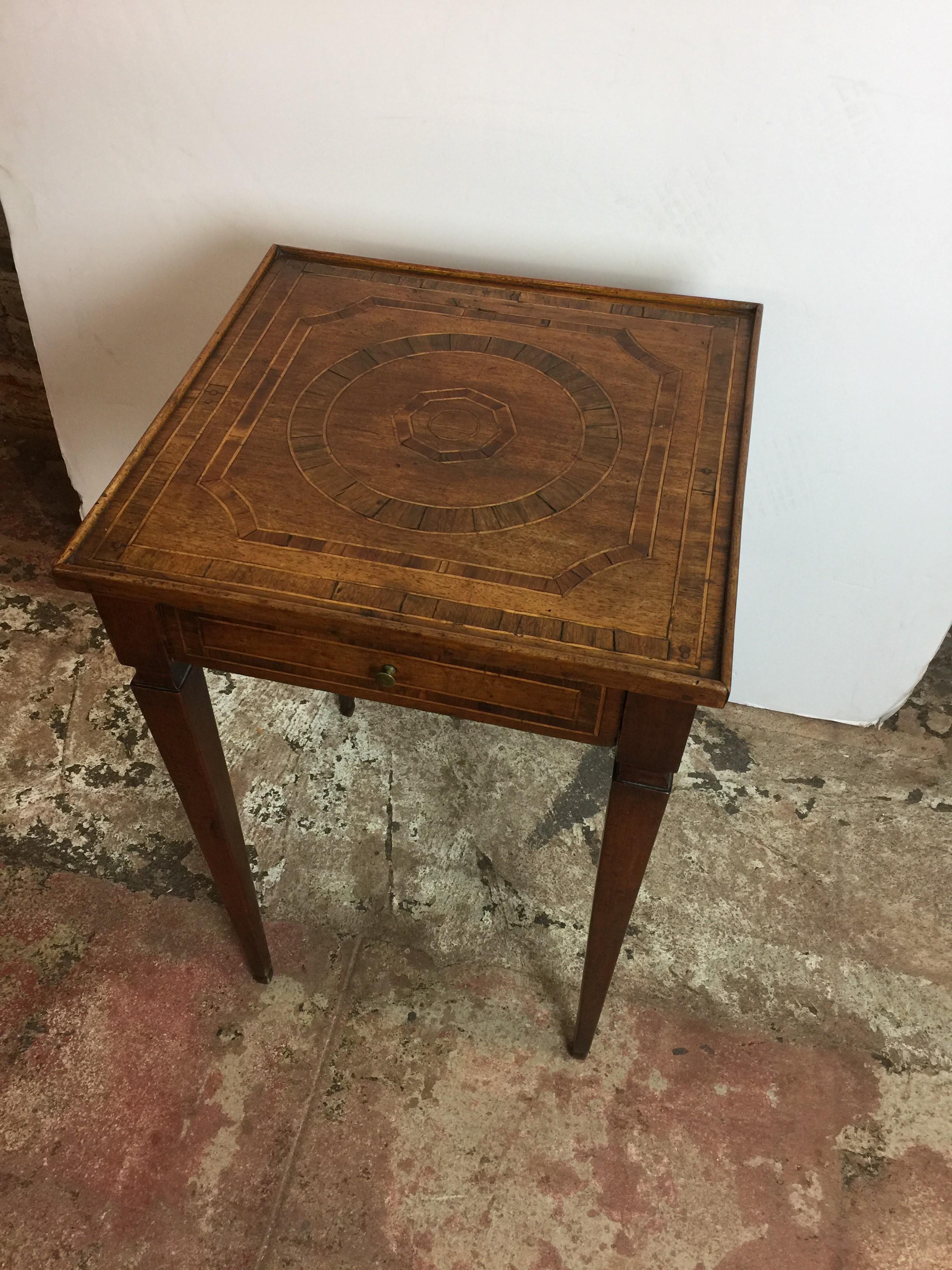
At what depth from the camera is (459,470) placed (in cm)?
124

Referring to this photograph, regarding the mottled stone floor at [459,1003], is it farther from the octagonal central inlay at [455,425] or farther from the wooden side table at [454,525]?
the octagonal central inlay at [455,425]

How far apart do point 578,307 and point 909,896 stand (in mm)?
1287

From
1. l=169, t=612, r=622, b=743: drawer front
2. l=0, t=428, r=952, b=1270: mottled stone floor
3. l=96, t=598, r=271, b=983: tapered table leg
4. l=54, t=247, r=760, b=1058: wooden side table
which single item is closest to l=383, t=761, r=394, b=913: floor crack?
l=0, t=428, r=952, b=1270: mottled stone floor

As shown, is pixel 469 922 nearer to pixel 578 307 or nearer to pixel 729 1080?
pixel 729 1080

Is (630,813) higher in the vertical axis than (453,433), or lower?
lower

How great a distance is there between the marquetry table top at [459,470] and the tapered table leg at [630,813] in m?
0.07

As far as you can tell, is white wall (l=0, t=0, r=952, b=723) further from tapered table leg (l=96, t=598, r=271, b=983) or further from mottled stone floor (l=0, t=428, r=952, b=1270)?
tapered table leg (l=96, t=598, r=271, b=983)

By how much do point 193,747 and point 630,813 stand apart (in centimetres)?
60

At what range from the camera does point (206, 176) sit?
1693mm

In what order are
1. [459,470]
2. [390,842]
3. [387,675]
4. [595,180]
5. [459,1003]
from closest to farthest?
[387,675]
[459,470]
[595,180]
[459,1003]
[390,842]

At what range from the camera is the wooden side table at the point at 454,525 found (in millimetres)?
1067

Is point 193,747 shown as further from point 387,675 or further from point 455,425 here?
point 455,425

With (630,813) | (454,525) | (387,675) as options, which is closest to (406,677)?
(387,675)

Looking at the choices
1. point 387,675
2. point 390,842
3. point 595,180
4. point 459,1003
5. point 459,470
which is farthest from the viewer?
point 390,842
